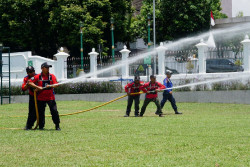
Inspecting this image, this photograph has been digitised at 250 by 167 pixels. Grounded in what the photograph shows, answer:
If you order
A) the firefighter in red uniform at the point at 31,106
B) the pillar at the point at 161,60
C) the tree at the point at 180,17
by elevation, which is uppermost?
the tree at the point at 180,17

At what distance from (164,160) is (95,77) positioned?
72.8 feet

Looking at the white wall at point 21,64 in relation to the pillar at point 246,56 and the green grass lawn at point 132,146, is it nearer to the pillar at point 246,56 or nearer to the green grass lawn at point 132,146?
the pillar at point 246,56

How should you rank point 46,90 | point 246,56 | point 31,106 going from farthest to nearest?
point 246,56
point 31,106
point 46,90

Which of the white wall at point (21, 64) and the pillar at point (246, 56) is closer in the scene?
the pillar at point (246, 56)

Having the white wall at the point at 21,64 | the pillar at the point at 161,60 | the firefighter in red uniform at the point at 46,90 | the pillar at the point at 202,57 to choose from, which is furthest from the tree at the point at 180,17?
the firefighter in red uniform at the point at 46,90

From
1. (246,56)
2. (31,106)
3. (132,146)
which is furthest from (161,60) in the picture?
(132,146)

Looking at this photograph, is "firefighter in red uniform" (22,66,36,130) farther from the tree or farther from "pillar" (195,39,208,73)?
the tree

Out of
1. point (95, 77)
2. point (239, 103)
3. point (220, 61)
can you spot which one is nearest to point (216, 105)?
point (239, 103)

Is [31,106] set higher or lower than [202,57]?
lower

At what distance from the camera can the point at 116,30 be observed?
45.1m

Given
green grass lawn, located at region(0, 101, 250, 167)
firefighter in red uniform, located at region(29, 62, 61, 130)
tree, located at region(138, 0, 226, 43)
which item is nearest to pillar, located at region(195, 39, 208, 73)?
green grass lawn, located at region(0, 101, 250, 167)

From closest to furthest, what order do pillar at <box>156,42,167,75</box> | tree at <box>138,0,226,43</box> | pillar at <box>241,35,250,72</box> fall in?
1. pillar at <box>241,35,250,72</box>
2. pillar at <box>156,42,167,75</box>
3. tree at <box>138,0,226,43</box>

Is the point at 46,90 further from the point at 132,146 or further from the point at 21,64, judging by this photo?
the point at 21,64

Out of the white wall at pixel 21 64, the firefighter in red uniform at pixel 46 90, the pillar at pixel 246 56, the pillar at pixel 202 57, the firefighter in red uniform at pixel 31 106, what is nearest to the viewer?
the firefighter in red uniform at pixel 46 90
